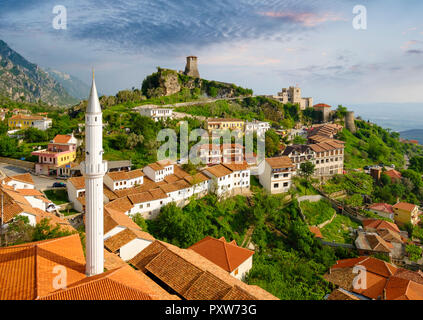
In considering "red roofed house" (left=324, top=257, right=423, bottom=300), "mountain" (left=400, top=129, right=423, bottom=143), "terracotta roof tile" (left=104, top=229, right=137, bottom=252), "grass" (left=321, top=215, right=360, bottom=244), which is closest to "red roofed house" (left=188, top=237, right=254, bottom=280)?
"terracotta roof tile" (left=104, top=229, right=137, bottom=252)

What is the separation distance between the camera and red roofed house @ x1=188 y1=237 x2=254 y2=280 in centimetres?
1809

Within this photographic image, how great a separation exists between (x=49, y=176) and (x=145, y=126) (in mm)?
14550

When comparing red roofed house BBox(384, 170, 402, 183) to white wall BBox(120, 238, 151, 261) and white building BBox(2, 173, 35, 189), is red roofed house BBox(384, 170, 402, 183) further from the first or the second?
white building BBox(2, 173, 35, 189)

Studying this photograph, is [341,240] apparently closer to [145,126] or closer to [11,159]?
[145,126]

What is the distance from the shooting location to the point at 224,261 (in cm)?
1822

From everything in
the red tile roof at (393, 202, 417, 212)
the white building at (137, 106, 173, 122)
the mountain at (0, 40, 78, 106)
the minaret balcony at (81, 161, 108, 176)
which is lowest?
the red tile roof at (393, 202, 417, 212)

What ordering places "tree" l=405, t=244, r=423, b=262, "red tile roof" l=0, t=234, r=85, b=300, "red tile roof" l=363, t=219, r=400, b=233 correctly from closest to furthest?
"red tile roof" l=0, t=234, r=85, b=300
"tree" l=405, t=244, r=423, b=262
"red tile roof" l=363, t=219, r=400, b=233

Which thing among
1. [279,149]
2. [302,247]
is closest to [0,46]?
[279,149]

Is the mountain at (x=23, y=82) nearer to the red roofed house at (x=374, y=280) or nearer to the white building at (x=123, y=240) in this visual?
the white building at (x=123, y=240)

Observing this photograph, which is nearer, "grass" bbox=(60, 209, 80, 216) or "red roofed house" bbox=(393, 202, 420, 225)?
"grass" bbox=(60, 209, 80, 216)

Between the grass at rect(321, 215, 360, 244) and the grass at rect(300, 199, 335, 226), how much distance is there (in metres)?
0.88

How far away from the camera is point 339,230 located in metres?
31.3
